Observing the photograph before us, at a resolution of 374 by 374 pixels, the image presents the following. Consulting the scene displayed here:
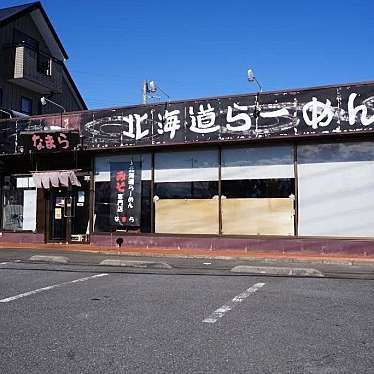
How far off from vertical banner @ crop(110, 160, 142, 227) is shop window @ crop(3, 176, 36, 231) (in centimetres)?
367

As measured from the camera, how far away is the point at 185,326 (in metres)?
6.40

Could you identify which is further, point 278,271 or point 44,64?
point 44,64

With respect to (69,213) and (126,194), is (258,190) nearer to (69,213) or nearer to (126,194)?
(126,194)

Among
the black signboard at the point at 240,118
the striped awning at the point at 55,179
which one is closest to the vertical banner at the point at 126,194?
the black signboard at the point at 240,118

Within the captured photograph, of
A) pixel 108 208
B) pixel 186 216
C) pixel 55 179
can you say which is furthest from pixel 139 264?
pixel 55 179

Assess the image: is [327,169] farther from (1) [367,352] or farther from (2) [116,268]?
(1) [367,352]

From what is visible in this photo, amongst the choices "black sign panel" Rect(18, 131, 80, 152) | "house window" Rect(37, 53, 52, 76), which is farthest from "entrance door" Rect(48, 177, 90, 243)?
"house window" Rect(37, 53, 52, 76)

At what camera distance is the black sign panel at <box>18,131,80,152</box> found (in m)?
17.7

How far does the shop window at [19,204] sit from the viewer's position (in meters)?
19.2

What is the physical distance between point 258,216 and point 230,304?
316 inches

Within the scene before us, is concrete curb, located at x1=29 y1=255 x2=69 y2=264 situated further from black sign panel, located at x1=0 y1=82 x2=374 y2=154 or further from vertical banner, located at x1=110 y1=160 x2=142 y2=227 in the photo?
black sign panel, located at x1=0 y1=82 x2=374 y2=154

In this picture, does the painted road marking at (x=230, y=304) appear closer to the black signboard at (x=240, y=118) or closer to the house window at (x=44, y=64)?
the black signboard at (x=240, y=118)

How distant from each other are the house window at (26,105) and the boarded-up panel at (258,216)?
51.5 ft

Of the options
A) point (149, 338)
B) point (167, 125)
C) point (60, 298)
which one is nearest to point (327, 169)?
point (167, 125)
